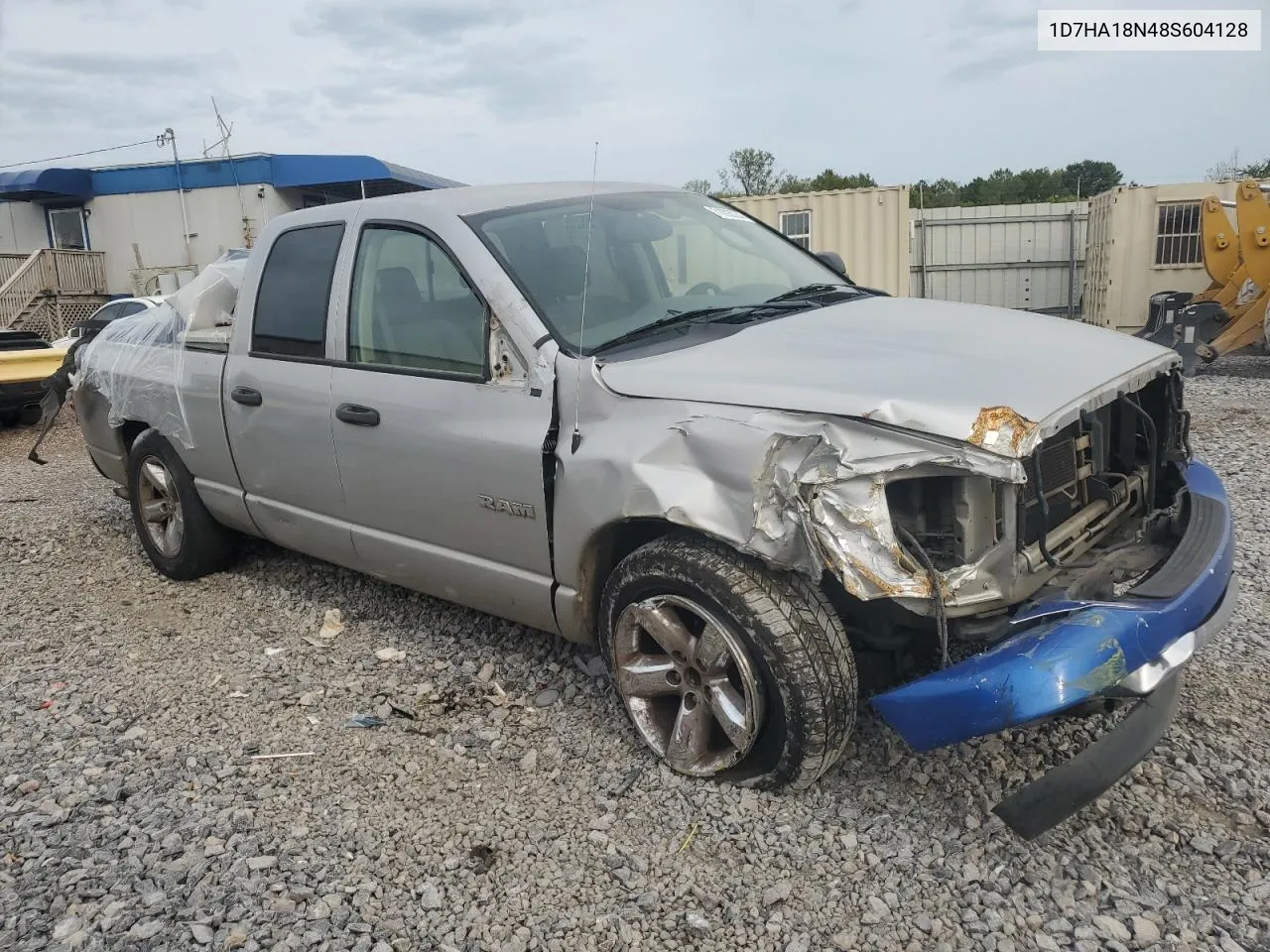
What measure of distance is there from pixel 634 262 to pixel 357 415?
1.20m

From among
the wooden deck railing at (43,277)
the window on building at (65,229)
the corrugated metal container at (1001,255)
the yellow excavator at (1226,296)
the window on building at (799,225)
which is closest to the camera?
the yellow excavator at (1226,296)

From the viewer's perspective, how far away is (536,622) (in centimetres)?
349

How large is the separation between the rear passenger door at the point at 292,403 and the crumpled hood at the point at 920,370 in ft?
5.04

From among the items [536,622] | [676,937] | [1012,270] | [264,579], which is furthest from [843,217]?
[676,937]

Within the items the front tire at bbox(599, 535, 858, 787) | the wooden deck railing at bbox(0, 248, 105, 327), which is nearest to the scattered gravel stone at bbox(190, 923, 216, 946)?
the front tire at bbox(599, 535, 858, 787)

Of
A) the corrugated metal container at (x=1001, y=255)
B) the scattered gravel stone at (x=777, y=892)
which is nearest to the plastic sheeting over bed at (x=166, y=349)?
the scattered gravel stone at (x=777, y=892)

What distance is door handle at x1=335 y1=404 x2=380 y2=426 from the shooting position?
146 inches

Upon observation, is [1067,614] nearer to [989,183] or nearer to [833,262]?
[833,262]

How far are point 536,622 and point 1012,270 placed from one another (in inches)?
642

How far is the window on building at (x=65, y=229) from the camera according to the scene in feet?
89.0

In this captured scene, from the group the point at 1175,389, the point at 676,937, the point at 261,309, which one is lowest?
the point at 676,937

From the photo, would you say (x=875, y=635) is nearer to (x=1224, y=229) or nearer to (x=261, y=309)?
(x=261, y=309)

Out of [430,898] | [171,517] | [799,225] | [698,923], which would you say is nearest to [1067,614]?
[698,923]

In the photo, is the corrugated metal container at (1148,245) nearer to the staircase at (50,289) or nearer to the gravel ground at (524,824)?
the gravel ground at (524,824)
